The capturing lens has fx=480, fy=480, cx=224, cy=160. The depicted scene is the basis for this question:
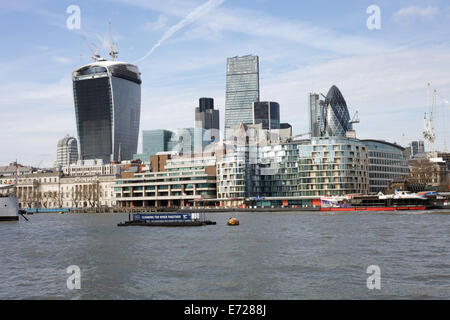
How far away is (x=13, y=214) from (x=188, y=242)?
89.5 m

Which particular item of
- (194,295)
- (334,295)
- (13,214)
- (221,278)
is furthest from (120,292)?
(13,214)

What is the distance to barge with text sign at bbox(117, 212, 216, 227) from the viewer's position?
105 meters

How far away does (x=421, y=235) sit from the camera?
6638cm

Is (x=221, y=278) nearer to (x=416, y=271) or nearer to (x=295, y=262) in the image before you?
(x=295, y=262)

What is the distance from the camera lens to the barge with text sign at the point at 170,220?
105 metres

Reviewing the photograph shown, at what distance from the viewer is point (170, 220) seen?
110 meters

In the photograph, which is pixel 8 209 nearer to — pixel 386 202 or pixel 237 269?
pixel 237 269
